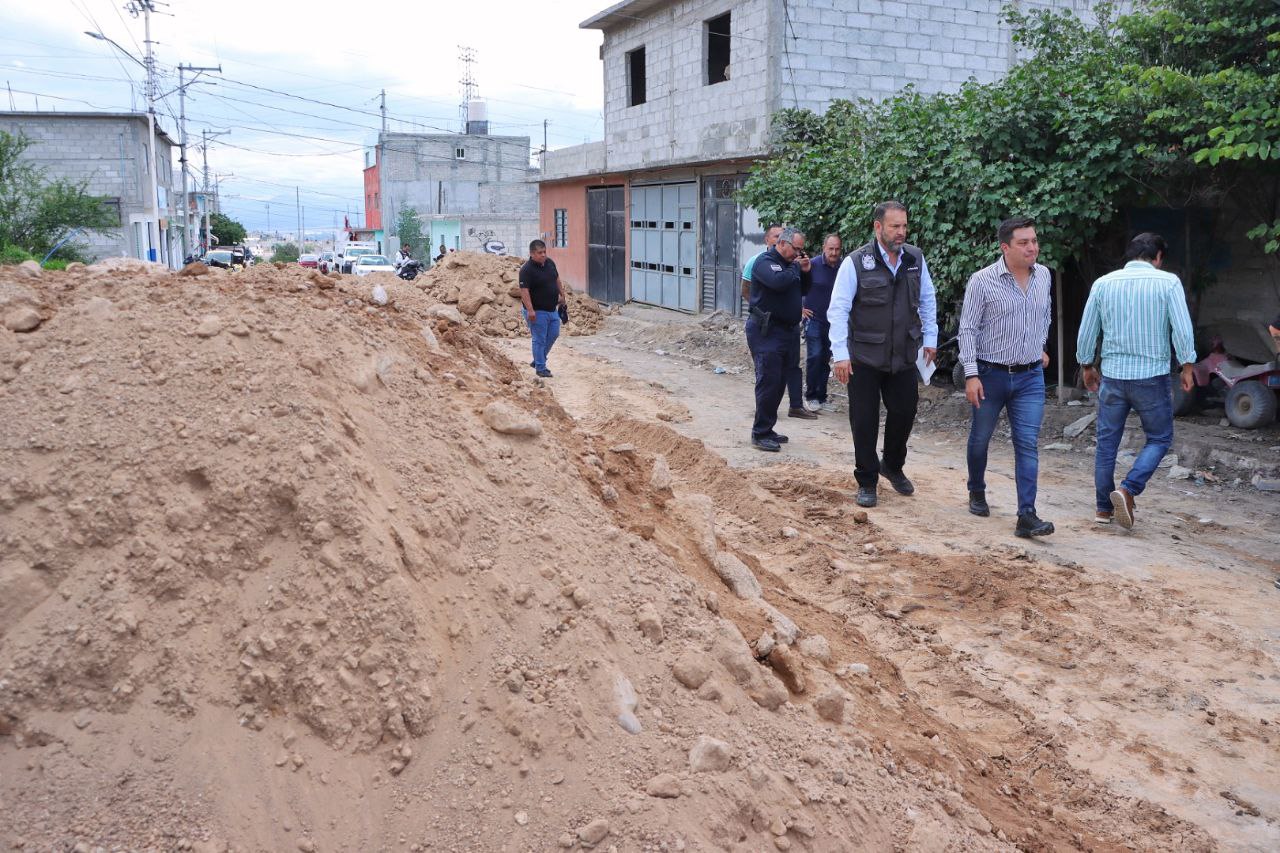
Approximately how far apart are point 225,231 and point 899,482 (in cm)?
6515

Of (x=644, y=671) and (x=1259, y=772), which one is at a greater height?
(x=644, y=671)

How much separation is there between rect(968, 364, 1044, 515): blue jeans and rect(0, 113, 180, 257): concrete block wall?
35033 millimetres

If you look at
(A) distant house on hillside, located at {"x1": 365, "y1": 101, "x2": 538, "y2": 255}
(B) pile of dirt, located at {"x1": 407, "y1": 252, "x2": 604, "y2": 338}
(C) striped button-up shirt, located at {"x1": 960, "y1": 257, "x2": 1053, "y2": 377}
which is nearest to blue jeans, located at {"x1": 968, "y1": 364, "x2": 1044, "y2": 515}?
(C) striped button-up shirt, located at {"x1": 960, "y1": 257, "x2": 1053, "y2": 377}

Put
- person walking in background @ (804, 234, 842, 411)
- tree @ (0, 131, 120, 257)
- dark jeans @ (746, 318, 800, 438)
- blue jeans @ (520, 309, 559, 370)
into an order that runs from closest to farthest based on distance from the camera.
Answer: dark jeans @ (746, 318, 800, 438), person walking in background @ (804, 234, 842, 411), blue jeans @ (520, 309, 559, 370), tree @ (0, 131, 120, 257)

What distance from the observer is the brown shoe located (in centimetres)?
596

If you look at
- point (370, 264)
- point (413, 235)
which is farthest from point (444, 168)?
point (370, 264)

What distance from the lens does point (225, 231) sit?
210ft

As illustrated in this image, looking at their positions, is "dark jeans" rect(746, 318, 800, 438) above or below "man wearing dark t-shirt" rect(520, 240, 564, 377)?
below

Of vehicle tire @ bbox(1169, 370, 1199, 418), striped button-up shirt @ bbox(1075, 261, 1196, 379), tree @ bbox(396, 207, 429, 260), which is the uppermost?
tree @ bbox(396, 207, 429, 260)

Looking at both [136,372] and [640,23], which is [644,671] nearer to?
[136,372]

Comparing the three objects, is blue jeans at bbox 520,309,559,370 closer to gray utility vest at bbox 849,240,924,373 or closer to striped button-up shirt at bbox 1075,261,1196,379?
gray utility vest at bbox 849,240,924,373

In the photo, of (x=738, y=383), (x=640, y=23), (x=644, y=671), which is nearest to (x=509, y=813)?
(x=644, y=671)

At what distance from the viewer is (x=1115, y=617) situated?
184 inches

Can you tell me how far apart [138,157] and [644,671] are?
39.8 m
